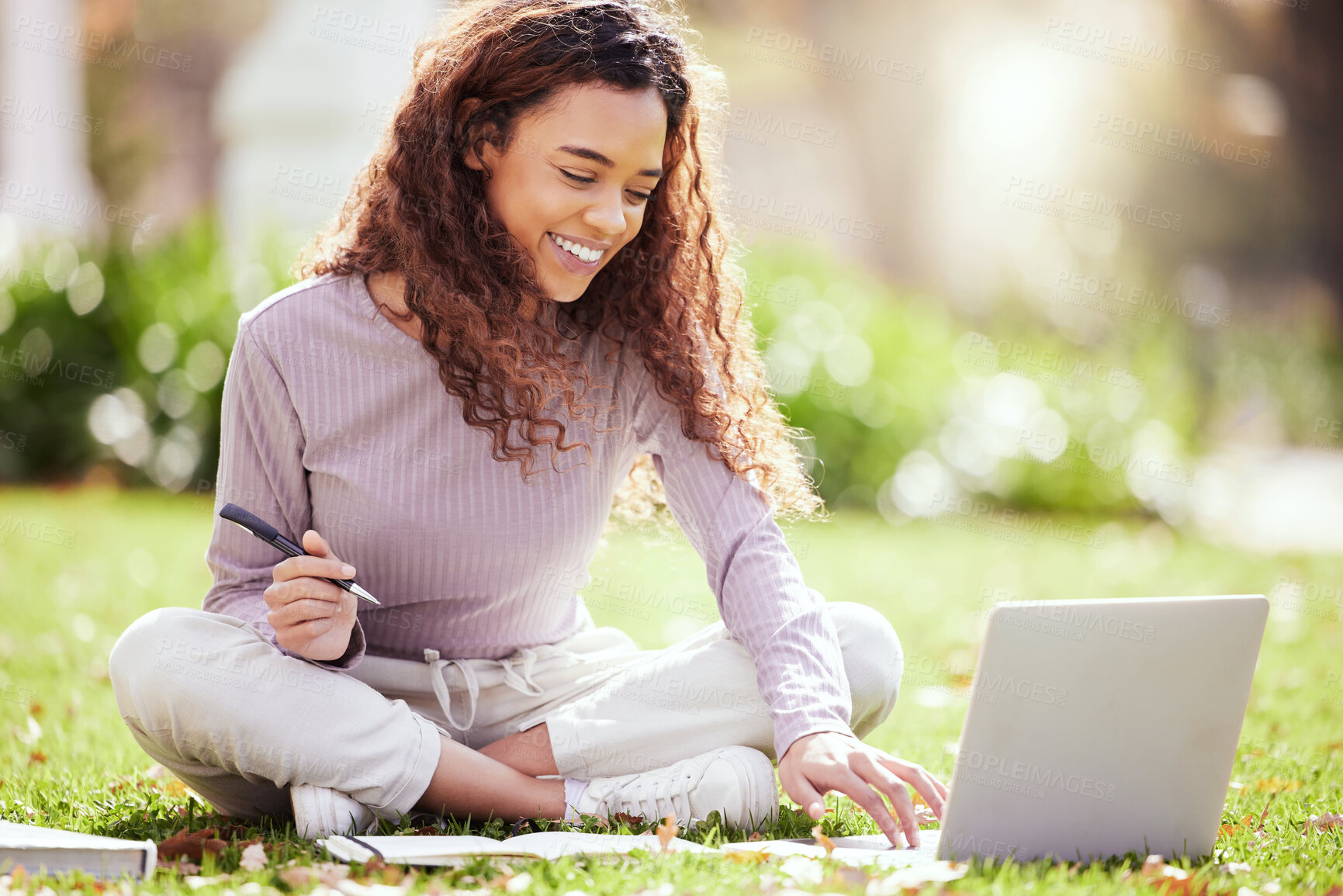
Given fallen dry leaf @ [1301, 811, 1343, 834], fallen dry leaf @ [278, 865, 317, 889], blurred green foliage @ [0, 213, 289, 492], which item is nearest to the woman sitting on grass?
fallen dry leaf @ [278, 865, 317, 889]

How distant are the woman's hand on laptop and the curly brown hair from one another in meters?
0.54

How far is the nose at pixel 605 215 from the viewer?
2129 millimetres

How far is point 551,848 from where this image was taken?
1.89 meters

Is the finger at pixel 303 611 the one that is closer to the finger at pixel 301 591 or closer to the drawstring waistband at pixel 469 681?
the finger at pixel 301 591

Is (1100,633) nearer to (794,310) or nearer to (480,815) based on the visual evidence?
(480,815)

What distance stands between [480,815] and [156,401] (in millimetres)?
4903

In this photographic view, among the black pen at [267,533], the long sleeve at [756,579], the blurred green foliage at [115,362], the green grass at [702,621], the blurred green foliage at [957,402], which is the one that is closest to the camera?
the green grass at [702,621]

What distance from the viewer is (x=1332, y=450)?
1068 centimetres

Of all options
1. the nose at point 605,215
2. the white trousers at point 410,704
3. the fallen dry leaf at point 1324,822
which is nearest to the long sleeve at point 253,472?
the white trousers at point 410,704

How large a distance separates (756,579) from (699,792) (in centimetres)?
37

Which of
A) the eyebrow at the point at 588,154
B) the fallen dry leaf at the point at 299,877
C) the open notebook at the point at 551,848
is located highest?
the eyebrow at the point at 588,154

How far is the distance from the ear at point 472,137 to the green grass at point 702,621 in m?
0.94

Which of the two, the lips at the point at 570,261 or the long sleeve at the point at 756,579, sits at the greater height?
the lips at the point at 570,261

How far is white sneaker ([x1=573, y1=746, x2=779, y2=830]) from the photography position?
2.11 metres
